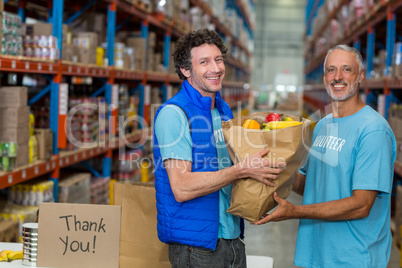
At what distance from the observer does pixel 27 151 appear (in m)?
3.93

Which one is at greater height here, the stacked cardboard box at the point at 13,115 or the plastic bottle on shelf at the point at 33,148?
the stacked cardboard box at the point at 13,115

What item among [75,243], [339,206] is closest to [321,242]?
[339,206]

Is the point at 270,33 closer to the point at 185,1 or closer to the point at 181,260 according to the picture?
the point at 185,1

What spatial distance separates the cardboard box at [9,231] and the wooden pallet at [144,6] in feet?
12.0

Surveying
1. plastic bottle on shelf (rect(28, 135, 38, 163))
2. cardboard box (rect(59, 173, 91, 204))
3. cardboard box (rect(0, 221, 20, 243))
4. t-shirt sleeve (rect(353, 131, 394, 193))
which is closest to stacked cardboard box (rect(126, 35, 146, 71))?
cardboard box (rect(59, 173, 91, 204))

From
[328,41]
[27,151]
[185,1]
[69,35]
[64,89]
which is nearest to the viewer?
[27,151]

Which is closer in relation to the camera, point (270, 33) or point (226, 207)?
point (226, 207)

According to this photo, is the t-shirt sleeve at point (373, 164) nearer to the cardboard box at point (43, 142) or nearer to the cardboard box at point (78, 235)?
the cardboard box at point (78, 235)

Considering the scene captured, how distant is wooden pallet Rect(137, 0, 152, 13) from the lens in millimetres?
6412

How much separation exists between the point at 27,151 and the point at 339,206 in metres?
2.75

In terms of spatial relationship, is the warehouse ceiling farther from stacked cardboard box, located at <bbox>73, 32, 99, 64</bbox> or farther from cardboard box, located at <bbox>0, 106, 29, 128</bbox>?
cardboard box, located at <bbox>0, 106, 29, 128</bbox>

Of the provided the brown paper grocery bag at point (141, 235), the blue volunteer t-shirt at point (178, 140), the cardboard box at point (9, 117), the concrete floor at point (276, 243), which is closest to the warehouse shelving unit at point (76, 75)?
the cardboard box at point (9, 117)

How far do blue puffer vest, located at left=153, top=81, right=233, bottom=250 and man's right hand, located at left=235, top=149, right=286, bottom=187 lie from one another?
199 mm

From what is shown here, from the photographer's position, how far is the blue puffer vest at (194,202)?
207cm
